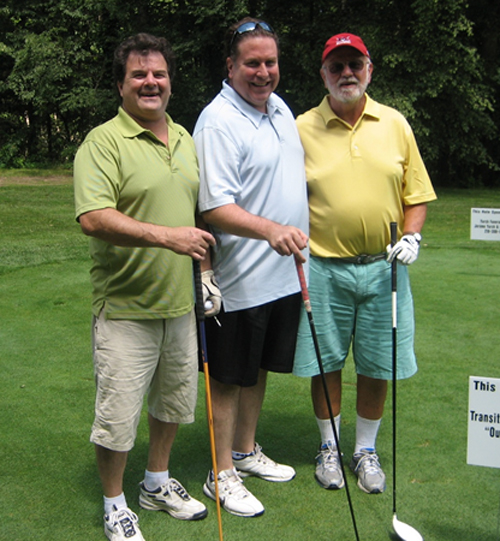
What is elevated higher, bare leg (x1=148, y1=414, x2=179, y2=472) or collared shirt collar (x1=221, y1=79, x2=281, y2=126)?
collared shirt collar (x1=221, y1=79, x2=281, y2=126)

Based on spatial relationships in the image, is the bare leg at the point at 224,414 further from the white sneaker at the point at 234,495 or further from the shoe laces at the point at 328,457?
the shoe laces at the point at 328,457

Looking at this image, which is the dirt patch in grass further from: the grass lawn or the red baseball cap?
the red baseball cap

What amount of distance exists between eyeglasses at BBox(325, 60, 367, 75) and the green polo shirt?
72 cm

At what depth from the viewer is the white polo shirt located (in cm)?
257

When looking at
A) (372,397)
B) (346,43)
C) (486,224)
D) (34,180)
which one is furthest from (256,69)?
(34,180)

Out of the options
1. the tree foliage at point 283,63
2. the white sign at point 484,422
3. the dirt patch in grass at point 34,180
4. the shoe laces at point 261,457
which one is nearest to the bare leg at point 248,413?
the shoe laces at point 261,457

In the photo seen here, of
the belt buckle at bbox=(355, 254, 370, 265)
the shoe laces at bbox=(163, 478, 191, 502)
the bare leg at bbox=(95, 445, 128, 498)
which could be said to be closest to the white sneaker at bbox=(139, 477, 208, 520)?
the shoe laces at bbox=(163, 478, 191, 502)

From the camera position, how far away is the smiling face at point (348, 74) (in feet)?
9.12

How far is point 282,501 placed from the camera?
2.81m

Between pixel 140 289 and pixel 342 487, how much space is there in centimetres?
122

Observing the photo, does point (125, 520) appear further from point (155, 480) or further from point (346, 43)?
point (346, 43)

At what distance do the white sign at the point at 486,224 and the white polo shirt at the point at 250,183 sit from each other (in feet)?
2.52

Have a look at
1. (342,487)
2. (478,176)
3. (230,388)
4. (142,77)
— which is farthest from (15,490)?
(478,176)

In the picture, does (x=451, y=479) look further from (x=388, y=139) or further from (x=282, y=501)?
(x=388, y=139)
